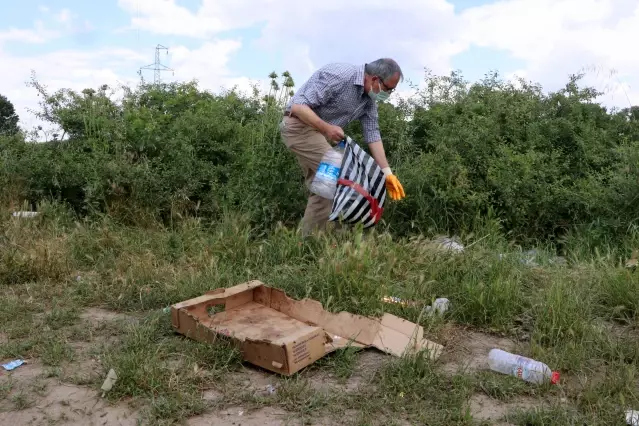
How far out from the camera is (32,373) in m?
2.83

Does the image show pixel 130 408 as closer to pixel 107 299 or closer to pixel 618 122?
pixel 107 299

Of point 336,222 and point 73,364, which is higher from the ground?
point 336,222

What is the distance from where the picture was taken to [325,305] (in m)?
3.45

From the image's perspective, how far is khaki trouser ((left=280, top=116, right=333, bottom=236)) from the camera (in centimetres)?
447

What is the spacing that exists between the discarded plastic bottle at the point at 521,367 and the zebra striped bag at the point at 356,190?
5.31 feet

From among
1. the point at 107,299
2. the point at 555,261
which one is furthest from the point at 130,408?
the point at 555,261

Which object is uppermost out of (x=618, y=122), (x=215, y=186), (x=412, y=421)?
(x=618, y=122)

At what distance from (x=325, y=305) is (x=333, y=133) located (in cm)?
135

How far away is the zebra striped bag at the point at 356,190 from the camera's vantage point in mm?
4301

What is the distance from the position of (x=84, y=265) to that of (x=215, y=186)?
4.84 ft

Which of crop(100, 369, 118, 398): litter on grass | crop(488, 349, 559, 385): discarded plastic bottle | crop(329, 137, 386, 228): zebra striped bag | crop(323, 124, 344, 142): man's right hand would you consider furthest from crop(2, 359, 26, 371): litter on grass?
crop(323, 124, 344, 142): man's right hand

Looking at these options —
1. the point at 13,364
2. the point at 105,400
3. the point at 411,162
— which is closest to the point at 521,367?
the point at 105,400

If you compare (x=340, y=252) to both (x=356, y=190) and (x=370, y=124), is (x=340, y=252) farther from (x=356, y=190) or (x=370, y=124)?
(x=370, y=124)

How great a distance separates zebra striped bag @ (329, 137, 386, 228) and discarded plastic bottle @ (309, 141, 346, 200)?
0.18 feet
